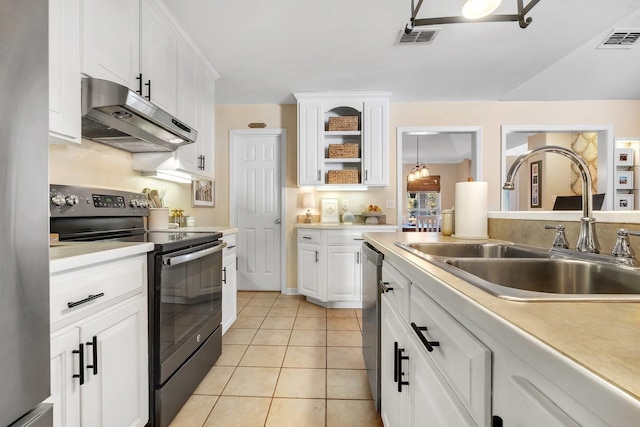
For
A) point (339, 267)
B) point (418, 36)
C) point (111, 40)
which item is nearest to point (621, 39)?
point (418, 36)

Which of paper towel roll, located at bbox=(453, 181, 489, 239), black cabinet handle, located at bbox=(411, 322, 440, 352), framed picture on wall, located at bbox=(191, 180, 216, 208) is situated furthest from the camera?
framed picture on wall, located at bbox=(191, 180, 216, 208)

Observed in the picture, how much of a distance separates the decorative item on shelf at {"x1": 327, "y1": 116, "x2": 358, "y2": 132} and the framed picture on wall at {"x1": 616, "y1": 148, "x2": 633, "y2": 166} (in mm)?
3072

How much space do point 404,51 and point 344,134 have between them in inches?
45.4

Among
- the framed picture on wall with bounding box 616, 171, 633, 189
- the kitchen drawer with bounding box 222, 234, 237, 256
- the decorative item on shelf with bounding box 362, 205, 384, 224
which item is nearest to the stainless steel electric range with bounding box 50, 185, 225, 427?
the kitchen drawer with bounding box 222, 234, 237, 256

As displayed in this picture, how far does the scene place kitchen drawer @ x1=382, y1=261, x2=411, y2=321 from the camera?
999 mm

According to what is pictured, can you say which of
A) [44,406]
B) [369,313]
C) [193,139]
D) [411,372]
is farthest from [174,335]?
[193,139]

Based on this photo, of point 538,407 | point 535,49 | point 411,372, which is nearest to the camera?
point 538,407

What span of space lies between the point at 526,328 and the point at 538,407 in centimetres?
9

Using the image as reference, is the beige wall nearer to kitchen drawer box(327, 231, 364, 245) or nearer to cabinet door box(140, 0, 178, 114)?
kitchen drawer box(327, 231, 364, 245)

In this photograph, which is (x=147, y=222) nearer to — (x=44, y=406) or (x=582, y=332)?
(x=44, y=406)

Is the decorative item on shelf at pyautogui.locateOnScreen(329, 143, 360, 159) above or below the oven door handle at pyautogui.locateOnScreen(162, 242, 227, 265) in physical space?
above

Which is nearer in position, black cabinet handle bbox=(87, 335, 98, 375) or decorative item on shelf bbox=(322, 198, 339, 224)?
black cabinet handle bbox=(87, 335, 98, 375)

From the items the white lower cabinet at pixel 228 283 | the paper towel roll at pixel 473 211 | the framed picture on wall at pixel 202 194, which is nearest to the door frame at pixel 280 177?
the framed picture on wall at pixel 202 194

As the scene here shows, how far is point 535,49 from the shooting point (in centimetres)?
267
